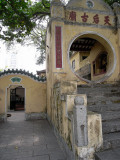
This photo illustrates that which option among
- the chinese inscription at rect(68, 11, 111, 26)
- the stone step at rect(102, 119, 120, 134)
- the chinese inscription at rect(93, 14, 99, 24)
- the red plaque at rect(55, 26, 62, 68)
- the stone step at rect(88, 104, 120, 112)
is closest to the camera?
the stone step at rect(102, 119, 120, 134)

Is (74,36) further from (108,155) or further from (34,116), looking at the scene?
(108,155)

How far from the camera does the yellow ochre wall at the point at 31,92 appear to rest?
7.66 metres

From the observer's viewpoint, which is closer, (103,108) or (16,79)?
(103,108)

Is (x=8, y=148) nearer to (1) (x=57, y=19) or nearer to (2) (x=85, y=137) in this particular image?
(2) (x=85, y=137)

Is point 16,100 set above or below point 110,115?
below

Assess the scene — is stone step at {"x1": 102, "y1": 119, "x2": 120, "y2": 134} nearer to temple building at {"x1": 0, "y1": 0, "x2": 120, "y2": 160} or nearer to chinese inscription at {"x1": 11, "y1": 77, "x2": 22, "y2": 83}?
temple building at {"x1": 0, "y1": 0, "x2": 120, "y2": 160}

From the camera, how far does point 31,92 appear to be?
7953mm

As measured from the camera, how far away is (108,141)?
2.80 m

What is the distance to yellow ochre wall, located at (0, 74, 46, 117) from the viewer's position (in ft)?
25.1

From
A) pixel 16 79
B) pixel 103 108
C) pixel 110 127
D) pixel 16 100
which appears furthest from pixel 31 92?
pixel 16 100

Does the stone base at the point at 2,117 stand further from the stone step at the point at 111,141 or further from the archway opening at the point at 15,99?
the stone step at the point at 111,141

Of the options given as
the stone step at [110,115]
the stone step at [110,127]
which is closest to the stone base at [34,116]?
the stone step at [110,115]

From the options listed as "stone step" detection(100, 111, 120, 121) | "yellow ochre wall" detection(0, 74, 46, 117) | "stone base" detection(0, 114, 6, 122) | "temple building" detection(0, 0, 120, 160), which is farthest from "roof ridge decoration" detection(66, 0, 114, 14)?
"stone base" detection(0, 114, 6, 122)

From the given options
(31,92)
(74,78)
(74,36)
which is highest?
(74,36)
